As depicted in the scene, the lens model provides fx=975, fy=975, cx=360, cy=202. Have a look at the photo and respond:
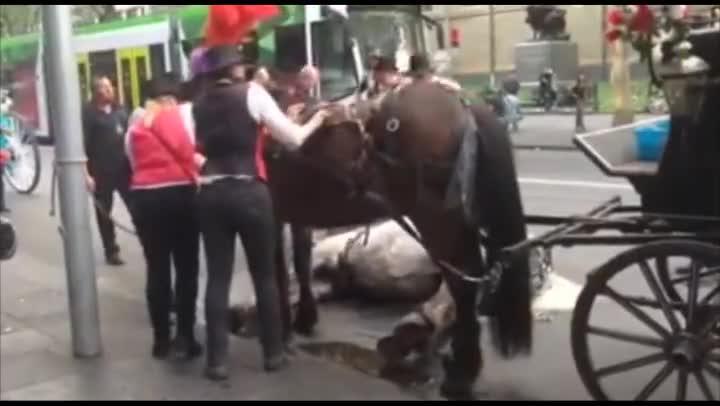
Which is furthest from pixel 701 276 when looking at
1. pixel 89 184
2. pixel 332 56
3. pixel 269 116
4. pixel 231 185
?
pixel 332 56

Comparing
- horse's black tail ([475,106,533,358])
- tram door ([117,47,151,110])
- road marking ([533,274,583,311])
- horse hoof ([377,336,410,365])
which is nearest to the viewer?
horse's black tail ([475,106,533,358])

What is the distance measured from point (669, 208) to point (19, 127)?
12231mm

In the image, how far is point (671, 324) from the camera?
432 cm

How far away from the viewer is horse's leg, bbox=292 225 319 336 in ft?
20.6

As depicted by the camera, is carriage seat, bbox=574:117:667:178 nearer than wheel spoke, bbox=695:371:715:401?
No

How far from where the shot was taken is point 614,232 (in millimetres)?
5223

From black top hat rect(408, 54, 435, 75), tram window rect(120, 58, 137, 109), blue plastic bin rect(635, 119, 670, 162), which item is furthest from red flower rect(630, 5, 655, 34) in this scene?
tram window rect(120, 58, 137, 109)

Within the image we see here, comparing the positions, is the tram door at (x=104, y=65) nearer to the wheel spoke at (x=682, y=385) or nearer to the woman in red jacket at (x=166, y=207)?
the woman in red jacket at (x=166, y=207)

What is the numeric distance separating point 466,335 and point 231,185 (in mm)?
1438

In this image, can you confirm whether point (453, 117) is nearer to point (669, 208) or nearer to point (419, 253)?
point (669, 208)

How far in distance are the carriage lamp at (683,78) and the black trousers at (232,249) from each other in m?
2.11

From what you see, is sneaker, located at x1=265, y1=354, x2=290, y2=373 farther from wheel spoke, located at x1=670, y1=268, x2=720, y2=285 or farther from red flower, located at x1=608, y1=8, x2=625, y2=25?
red flower, located at x1=608, y1=8, x2=625, y2=25

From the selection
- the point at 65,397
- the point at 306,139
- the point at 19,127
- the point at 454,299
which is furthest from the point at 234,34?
the point at 19,127

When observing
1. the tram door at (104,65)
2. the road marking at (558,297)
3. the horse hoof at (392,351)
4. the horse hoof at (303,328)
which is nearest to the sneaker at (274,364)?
the horse hoof at (392,351)
